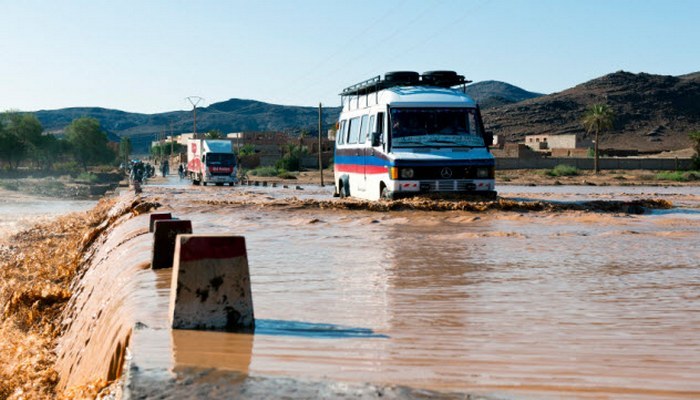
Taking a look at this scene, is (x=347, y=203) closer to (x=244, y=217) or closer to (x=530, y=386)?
(x=244, y=217)

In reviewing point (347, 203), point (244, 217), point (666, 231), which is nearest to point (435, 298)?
point (666, 231)

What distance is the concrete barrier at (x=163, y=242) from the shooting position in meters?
9.30

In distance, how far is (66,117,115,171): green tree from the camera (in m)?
146

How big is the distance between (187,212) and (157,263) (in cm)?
1174

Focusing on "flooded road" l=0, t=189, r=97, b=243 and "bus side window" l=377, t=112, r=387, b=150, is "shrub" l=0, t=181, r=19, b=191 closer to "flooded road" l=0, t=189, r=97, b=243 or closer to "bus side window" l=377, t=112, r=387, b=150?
"flooded road" l=0, t=189, r=97, b=243

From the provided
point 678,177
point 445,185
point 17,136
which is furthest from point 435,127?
point 17,136

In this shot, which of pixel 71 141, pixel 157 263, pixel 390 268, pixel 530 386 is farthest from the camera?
pixel 71 141

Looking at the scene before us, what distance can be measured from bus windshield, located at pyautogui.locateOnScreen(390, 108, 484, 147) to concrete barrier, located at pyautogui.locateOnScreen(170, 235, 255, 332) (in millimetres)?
14282

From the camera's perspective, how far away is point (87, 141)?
482 ft

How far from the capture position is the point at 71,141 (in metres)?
146

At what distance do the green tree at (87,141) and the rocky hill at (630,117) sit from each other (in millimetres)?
72244

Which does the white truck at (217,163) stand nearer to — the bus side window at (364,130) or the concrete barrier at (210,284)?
the bus side window at (364,130)

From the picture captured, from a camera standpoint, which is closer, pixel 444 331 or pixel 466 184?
pixel 444 331

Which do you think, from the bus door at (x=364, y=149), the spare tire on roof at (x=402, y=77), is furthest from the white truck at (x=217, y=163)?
the spare tire on roof at (x=402, y=77)
